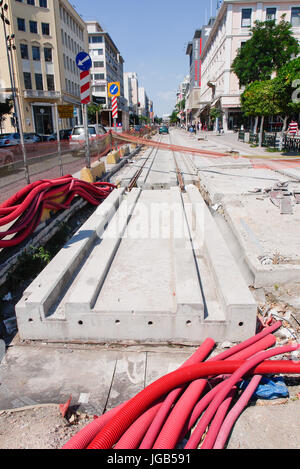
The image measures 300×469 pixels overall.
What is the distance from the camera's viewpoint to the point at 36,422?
2.85m

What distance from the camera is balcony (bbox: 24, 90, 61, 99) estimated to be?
48487 millimetres

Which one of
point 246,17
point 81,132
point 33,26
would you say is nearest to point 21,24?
point 33,26

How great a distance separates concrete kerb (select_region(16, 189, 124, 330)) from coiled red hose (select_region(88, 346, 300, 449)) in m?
1.63

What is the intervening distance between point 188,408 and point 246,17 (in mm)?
61349

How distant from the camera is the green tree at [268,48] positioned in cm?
3853

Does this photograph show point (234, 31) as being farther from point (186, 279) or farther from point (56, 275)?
point (56, 275)

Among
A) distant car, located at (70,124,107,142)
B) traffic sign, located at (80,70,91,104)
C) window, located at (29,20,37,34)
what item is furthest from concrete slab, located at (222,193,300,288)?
window, located at (29,20,37,34)

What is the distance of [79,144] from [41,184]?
7336 millimetres

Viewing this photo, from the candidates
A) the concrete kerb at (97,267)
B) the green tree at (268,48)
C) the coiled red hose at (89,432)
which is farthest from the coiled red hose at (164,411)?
the green tree at (268,48)

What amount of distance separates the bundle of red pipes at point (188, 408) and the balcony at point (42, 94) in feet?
172

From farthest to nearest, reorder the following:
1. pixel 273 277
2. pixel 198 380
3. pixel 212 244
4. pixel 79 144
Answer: pixel 79 144 < pixel 212 244 < pixel 273 277 < pixel 198 380

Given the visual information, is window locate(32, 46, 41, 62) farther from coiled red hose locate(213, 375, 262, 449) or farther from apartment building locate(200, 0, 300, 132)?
coiled red hose locate(213, 375, 262, 449)
